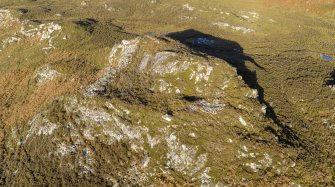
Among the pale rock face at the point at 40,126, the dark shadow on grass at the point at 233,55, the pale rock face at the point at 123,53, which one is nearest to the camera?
the dark shadow on grass at the point at 233,55

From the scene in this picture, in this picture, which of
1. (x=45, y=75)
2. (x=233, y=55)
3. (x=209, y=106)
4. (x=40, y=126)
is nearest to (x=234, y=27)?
(x=233, y=55)

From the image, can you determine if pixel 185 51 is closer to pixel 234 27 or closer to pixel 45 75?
pixel 45 75

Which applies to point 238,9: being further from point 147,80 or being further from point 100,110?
point 100,110

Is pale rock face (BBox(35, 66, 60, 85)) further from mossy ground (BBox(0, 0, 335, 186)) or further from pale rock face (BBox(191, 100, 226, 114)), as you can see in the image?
pale rock face (BBox(191, 100, 226, 114))

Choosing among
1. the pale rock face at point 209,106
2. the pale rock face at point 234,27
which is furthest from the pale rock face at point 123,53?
the pale rock face at point 234,27

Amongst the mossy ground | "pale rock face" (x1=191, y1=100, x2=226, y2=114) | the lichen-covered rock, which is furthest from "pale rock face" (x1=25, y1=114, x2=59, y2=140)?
"pale rock face" (x1=191, y1=100, x2=226, y2=114)

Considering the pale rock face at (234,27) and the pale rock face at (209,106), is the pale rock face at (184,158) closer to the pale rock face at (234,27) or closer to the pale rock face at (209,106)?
the pale rock face at (209,106)

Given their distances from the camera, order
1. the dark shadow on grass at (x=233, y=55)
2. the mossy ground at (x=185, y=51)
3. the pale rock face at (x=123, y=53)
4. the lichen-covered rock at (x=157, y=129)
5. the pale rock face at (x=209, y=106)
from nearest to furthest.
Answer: the lichen-covered rock at (x=157, y=129)
the mossy ground at (x=185, y=51)
the dark shadow on grass at (x=233, y=55)
the pale rock face at (x=209, y=106)
the pale rock face at (x=123, y=53)

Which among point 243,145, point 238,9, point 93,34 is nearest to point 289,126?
point 243,145
